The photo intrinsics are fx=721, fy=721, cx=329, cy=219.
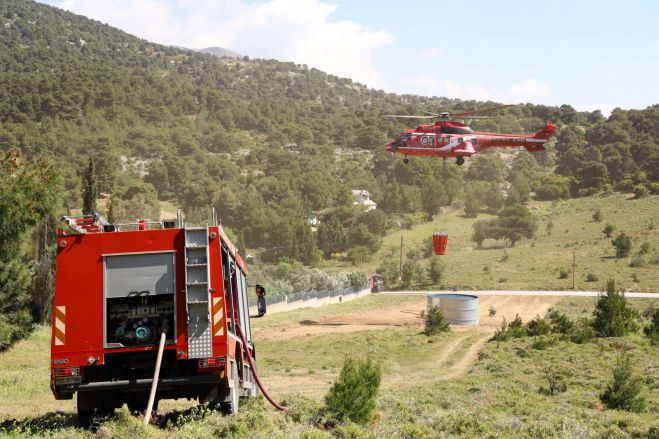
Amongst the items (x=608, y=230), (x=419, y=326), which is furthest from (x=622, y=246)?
(x=419, y=326)

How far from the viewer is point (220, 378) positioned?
11.0 m

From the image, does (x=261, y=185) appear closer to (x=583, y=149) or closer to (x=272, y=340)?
(x=583, y=149)

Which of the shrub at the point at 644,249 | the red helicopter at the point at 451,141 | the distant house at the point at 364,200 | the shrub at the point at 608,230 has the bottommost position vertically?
the shrub at the point at 644,249

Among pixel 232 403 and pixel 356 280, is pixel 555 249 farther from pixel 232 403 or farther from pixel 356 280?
pixel 232 403

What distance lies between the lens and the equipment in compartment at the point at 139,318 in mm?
11008

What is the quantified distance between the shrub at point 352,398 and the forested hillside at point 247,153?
77953 millimetres

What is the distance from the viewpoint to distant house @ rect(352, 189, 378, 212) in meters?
134

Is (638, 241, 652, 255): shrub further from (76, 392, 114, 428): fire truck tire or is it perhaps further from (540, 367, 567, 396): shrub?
(76, 392, 114, 428): fire truck tire

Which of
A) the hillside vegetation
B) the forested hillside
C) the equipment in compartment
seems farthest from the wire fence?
the equipment in compartment

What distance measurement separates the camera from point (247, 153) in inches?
6545

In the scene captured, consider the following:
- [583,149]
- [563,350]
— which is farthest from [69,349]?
[583,149]

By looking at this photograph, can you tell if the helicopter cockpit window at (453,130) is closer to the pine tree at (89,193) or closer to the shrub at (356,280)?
the pine tree at (89,193)

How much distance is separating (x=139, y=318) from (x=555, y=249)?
9505 cm

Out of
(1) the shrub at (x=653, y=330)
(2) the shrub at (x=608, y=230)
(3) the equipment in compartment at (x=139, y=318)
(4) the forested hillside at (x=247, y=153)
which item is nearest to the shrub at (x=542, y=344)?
(1) the shrub at (x=653, y=330)
